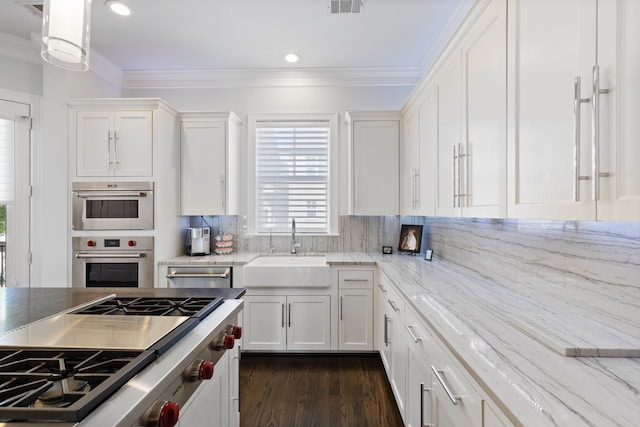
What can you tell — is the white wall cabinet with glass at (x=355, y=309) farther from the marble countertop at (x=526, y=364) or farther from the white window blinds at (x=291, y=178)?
the marble countertop at (x=526, y=364)

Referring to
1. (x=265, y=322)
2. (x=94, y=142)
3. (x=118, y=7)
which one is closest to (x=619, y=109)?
(x=265, y=322)

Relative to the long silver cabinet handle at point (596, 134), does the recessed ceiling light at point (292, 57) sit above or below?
above

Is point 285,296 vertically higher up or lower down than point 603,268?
lower down

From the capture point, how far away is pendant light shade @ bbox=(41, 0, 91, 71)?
113 cm

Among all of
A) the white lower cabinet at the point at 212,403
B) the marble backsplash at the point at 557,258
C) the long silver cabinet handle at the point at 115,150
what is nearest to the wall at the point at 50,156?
the long silver cabinet handle at the point at 115,150

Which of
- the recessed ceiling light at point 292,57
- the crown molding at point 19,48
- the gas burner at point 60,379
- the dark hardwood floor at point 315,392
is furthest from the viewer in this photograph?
the recessed ceiling light at point 292,57

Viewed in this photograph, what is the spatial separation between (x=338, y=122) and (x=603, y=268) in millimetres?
2678

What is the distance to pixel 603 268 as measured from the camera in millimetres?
1219

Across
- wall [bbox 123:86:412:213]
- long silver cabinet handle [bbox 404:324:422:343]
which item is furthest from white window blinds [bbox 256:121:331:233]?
long silver cabinet handle [bbox 404:324:422:343]

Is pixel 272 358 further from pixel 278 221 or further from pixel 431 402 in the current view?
pixel 431 402

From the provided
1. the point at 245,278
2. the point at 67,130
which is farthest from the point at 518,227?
the point at 67,130

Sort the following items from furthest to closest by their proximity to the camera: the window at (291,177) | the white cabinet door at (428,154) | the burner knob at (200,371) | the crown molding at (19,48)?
the window at (291,177), the crown molding at (19,48), the white cabinet door at (428,154), the burner knob at (200,371)

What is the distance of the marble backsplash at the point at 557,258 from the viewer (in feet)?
3.72

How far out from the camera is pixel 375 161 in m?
3.22
